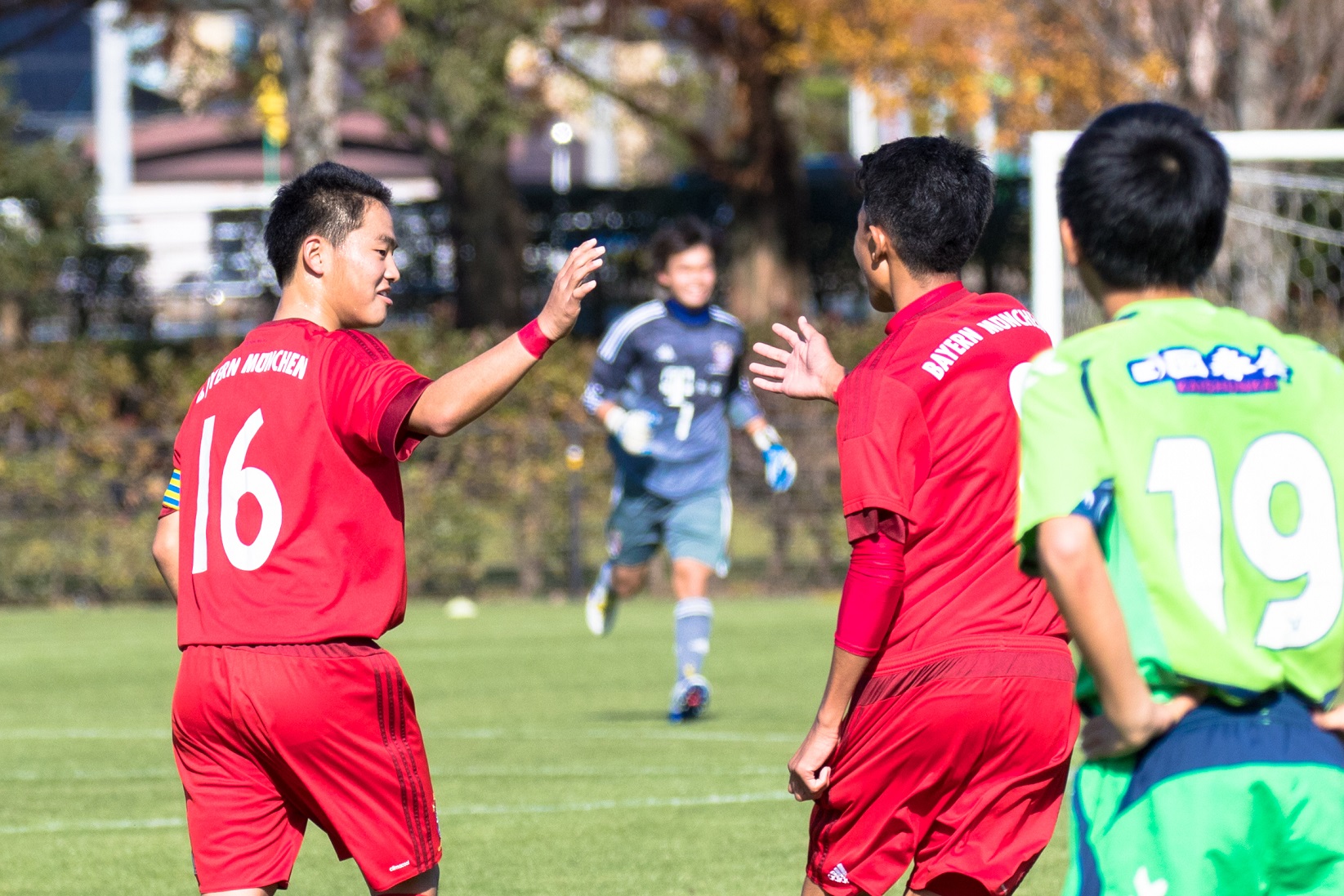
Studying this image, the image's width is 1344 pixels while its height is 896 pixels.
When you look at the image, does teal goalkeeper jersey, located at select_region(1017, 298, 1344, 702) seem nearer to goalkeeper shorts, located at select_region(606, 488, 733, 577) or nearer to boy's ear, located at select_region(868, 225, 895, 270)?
boy's ear, located at select_region(868, 225, 895, 270)

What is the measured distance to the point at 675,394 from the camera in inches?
418

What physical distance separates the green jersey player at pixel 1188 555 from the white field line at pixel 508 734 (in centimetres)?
630

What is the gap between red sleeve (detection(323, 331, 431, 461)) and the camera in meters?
3.95

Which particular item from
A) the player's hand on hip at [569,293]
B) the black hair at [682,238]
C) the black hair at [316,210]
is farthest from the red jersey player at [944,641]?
the black hair at [682,238]

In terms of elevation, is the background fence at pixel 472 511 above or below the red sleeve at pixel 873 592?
below

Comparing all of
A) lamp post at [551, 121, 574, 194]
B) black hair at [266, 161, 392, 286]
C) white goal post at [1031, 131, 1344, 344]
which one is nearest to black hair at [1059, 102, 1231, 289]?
black hair at [266, 161, 392, 286]

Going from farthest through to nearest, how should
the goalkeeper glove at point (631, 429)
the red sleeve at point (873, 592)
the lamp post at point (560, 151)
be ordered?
1. the lamp post at point (560, 151)
2. the goalkeeper glove at point (631, 429)
3. the red sleeve at point (873, 592)

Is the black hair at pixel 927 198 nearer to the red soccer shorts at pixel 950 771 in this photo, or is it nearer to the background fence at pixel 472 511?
the red soccer shorts at pixel 950 771

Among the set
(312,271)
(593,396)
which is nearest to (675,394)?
(593,396)

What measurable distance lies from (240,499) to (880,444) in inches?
57.3

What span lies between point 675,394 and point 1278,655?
7837 mm

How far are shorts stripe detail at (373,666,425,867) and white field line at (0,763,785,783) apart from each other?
4.19 meters

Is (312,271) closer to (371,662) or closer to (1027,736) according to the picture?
(371,662)

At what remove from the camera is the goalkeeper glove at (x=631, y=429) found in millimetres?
9922
